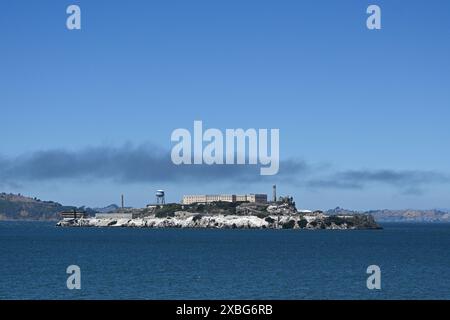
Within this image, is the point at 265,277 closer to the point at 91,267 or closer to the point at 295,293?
the point at 295,293

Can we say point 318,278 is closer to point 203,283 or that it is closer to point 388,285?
point 388,285

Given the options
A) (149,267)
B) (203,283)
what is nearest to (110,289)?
(203,283)
